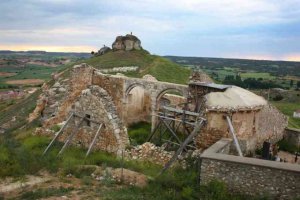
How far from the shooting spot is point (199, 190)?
923 cm

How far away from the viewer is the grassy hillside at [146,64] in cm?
3603

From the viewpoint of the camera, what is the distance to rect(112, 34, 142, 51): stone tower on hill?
45.0 metres

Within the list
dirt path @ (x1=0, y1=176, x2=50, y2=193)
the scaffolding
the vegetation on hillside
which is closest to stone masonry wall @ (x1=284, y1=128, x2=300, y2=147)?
the scaffolding

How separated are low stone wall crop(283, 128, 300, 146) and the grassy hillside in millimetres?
18218

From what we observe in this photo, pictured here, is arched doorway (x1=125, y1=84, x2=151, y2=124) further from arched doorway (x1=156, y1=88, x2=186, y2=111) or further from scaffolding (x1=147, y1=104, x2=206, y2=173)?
scaffolding (x1=147, y1=104, x2=206, y2=173)

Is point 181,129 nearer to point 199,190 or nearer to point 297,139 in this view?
point 297,139

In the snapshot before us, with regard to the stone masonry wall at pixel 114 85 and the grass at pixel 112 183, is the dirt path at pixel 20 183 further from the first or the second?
the stone masonry wall at pixel 114 85

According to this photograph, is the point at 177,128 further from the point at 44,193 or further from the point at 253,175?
the point at 44,193

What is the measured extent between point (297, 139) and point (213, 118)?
6001 millimetres

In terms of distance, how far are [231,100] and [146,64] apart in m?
28.5

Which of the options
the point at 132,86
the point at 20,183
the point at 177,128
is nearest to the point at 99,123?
the point at 177,128

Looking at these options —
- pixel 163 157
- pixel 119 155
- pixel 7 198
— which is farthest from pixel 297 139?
pixel 7 198

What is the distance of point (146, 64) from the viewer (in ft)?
133

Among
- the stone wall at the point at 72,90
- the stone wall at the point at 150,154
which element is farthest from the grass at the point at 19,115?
the stone wall at the point at 150,154
